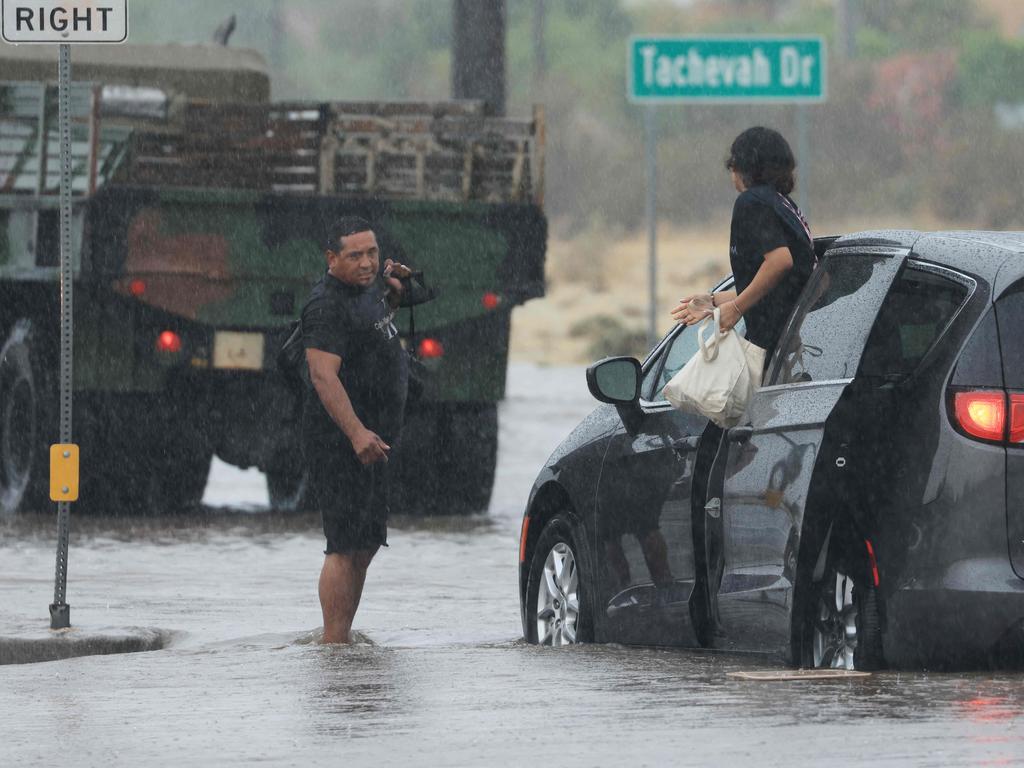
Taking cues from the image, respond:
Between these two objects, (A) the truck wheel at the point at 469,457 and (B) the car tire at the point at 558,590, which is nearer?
(B) the car tire at the point at 558,590

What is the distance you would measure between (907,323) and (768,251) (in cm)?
74

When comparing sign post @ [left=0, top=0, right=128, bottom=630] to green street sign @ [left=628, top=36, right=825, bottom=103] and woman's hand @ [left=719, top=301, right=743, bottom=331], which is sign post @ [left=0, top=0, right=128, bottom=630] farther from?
green street sign @ [left=628, top=36, right=825, bottom=103]

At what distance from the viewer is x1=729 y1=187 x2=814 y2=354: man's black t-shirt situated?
8.31m

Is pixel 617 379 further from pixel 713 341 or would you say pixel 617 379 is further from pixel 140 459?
pixel 140 459

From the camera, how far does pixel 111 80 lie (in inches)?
719

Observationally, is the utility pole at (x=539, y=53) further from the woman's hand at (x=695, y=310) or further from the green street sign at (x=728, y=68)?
the woman's hand at (x=695, y=310)

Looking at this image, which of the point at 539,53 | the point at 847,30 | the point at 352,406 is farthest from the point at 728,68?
the point at 539,53

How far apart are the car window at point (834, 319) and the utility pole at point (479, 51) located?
13.2 metres

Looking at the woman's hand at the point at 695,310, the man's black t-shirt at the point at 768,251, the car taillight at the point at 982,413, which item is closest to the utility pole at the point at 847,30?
the man's black t-shirt at the point at 768,251

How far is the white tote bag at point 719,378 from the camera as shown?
806cm

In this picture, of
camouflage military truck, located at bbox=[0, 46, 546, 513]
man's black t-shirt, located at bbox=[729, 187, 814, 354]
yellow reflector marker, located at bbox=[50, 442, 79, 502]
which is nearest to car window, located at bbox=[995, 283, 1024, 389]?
man's black t-shirt, located at bbox=[729, 187, 814, 354]

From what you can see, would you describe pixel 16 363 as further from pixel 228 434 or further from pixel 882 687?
pixel 882 687

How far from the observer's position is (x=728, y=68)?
18.9 meters

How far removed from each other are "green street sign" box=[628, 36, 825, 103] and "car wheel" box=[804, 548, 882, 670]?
11367 mm
